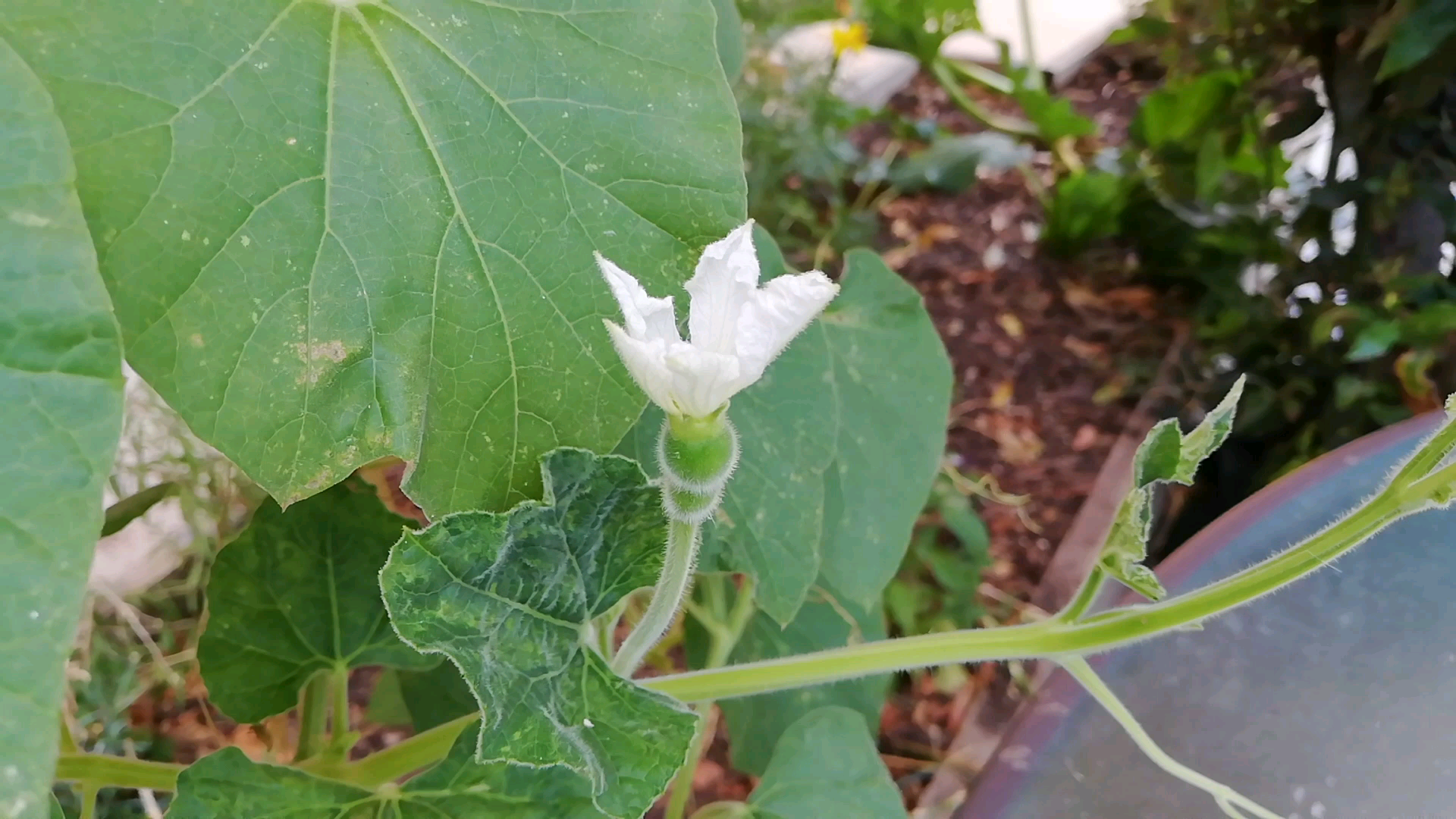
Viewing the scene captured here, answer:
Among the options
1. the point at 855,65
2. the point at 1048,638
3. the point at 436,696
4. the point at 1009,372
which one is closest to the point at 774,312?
the point at 1048,638

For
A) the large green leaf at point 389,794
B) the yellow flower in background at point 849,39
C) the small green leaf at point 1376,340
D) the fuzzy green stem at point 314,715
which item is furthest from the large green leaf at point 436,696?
the yellow flower in background at point 849,39

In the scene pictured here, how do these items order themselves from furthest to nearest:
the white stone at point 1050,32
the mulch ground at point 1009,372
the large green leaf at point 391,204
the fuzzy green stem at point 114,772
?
the white stone at point 1050,32 < the mulch ground at point 1009,372 < the fuzzy green stem at point 114,772 < the large green leaf at point 391,204

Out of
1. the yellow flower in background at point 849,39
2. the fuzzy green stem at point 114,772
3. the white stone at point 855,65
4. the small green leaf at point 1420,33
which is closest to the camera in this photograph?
the fuzzy green stem at point 114,772

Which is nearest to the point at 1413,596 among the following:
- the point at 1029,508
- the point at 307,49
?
the point at 307,49

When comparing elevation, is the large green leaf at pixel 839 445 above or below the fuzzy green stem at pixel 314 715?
above

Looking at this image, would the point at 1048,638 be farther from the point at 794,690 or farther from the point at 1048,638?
the point at 794,690

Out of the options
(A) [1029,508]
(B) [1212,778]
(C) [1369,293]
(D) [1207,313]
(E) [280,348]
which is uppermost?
(E) [280,348]

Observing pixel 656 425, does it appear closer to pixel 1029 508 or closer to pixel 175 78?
pixel 175 78

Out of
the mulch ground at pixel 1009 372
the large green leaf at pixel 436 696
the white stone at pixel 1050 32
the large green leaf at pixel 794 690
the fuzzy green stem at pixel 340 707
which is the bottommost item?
the mulch ground at pixel 1009 372

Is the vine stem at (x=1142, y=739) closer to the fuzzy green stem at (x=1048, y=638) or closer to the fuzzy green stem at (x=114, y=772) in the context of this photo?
the fuzzy green stem at (x=1048, y=638)
